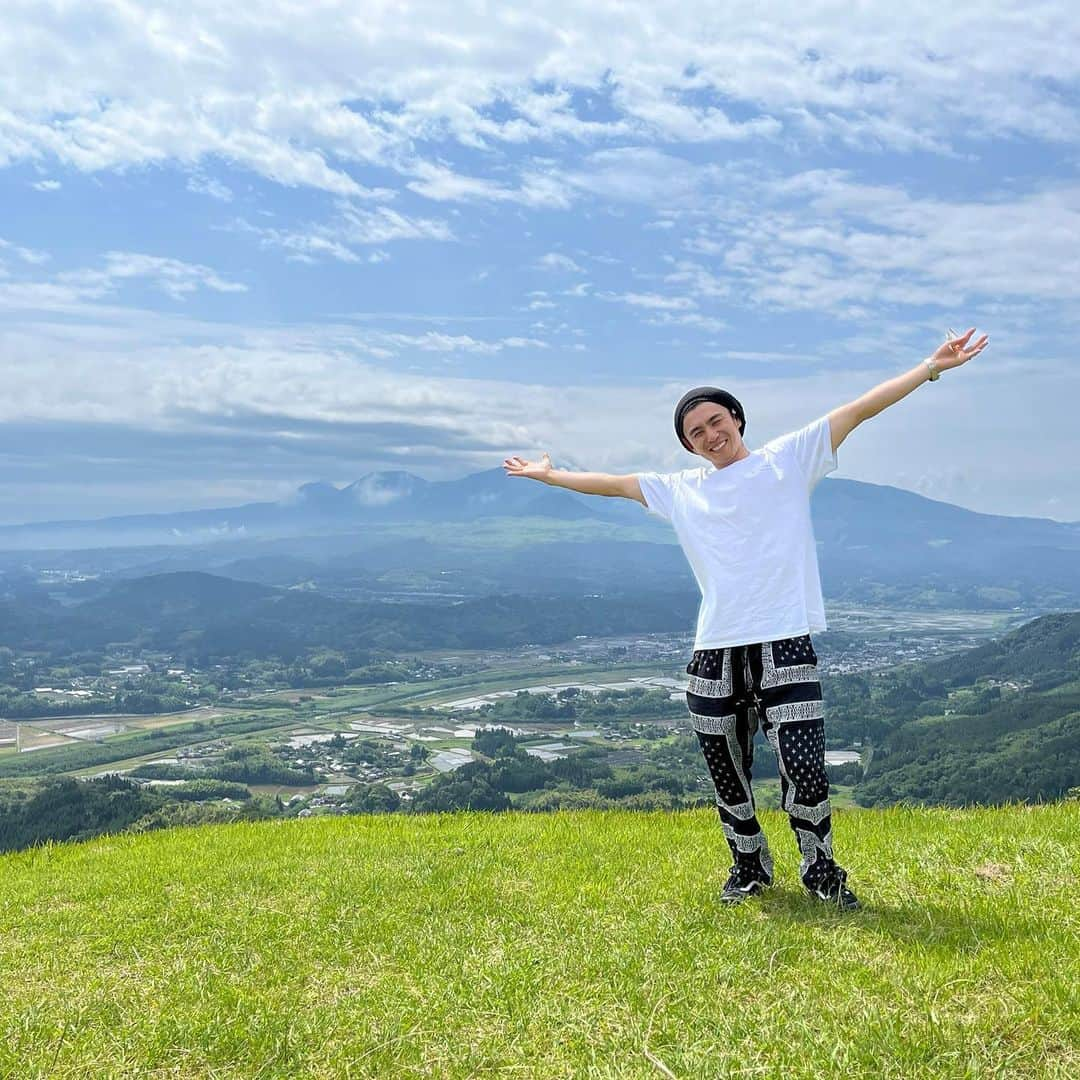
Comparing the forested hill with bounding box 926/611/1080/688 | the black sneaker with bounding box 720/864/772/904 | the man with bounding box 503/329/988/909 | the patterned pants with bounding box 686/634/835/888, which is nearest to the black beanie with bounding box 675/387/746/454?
the man with bounding box 503/329/988/909

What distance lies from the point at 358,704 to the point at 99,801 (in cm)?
8876

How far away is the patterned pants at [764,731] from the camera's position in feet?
16.8

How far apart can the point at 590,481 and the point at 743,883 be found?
2.65 meters

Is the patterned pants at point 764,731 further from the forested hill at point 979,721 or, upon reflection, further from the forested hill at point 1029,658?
the forested hill at point 1029,658

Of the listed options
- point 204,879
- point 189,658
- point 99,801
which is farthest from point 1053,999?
point 189,658

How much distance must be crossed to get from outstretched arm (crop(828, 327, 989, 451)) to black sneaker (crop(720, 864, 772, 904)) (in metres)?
2.76

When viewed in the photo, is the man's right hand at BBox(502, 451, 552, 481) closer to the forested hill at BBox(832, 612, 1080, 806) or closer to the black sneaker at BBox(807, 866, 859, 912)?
the black sneaker at BBox(807, 866, 859, 912)

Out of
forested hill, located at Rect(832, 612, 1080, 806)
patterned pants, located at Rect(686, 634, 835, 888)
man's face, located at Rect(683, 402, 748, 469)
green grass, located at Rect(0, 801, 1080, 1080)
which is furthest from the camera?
forested hill, located at Rect(832, 612, 1080, 806)

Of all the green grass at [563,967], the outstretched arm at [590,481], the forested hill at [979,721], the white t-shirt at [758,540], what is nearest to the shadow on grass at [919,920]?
the green grass at [563,967]

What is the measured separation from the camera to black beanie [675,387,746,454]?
17.7 feet

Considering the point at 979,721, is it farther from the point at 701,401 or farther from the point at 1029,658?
the point at 701,401

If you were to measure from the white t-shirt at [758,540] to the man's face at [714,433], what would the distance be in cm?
8

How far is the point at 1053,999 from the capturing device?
12.5 feet

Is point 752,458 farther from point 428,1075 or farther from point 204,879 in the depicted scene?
point 204,879
